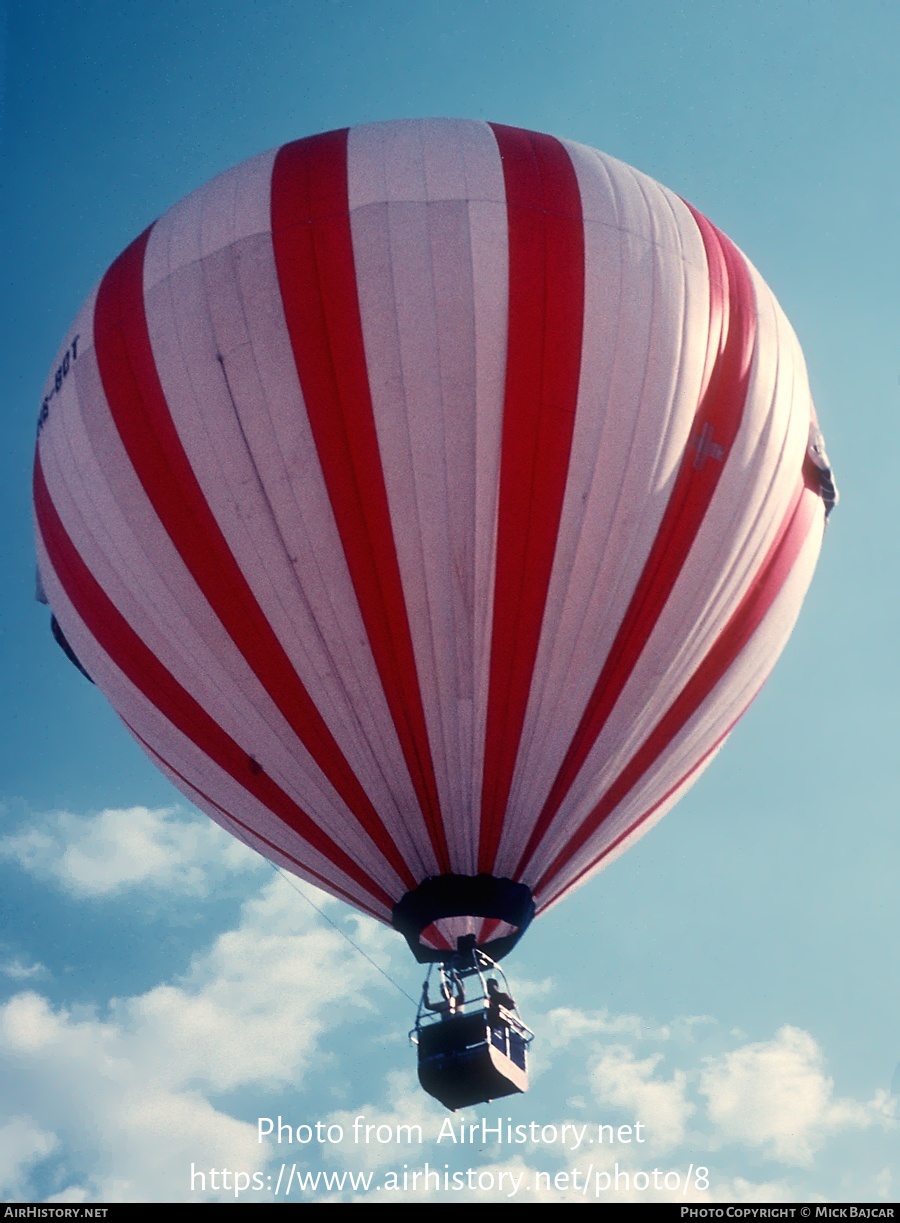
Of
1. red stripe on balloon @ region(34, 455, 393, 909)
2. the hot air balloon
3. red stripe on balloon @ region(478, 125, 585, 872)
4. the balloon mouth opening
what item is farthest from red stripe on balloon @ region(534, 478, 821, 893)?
red stripe on balloon @ region(34, 455, 393, 909)

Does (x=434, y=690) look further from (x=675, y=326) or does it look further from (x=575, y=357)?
(x=675, y=326)

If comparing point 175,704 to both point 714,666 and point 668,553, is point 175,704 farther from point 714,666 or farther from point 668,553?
point 714,666

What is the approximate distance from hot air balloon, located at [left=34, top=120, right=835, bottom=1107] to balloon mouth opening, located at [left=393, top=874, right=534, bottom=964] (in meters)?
0.03

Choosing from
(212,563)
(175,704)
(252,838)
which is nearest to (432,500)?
(212,563)

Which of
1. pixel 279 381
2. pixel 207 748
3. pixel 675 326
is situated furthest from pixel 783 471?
pixel 207 748

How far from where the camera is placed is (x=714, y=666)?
34.9ft

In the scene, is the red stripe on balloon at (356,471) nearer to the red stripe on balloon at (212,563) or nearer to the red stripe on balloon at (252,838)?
the red stripe on balloon at (212,563)

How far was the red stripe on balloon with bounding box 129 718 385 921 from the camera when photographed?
1067 centimetres

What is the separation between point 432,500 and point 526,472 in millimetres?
697

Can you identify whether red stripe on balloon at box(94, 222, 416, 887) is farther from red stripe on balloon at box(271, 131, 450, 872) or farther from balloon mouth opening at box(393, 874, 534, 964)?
red stripe on balloon at box(271, 131, 450, 872)

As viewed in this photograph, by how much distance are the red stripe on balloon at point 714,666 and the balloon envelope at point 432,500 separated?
36 mm

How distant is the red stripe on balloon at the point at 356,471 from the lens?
955 centimetres

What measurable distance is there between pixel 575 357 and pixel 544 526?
1.23m

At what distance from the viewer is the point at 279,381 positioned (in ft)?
31.8
